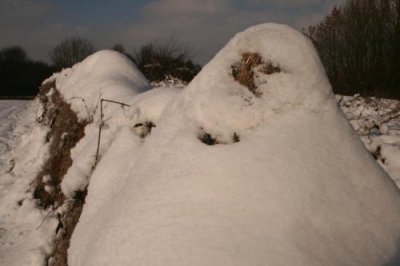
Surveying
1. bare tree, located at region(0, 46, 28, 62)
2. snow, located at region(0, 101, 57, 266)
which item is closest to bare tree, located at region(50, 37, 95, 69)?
bare tree, located at region(0, 46, 28, 62)

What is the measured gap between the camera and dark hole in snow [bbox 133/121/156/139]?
2887mm

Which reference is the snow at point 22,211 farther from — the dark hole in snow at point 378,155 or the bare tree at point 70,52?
the bare tree at point 70,52

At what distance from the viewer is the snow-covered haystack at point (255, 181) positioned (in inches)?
62.2

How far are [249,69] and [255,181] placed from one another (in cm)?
66

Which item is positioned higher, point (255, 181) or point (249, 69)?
point (249, 69)

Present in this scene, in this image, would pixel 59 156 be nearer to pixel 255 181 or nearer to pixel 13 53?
pixel 255 181

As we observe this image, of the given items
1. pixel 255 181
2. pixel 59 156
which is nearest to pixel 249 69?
→ pixel 255 181

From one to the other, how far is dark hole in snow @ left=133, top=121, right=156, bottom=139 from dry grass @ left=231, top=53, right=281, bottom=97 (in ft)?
3.40

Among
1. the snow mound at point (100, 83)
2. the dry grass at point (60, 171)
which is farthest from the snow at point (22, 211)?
the snow mound at point (100, 83)

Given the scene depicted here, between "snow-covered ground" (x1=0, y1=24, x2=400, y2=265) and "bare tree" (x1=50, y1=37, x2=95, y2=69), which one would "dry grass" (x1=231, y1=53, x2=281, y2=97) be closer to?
"snow-covered ground" (x1=0, y1=24, x2=400, y2=265)

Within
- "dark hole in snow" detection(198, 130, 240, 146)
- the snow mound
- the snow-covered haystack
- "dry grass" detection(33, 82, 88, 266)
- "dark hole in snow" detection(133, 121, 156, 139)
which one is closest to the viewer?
the snow-covered haystack

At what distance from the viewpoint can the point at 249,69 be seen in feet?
6.79

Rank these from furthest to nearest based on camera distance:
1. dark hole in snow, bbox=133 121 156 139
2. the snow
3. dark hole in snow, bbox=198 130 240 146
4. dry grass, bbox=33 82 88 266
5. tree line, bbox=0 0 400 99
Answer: tree line, bbox=0 0 400 99 < the snow < dry grass, bbox=33 82 88 266 < dark hole in snow, bbox=133 121 156 139 < dark hole in snow, bbox=198 130 240 146

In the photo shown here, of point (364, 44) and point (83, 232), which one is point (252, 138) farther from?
point (364, 44)
